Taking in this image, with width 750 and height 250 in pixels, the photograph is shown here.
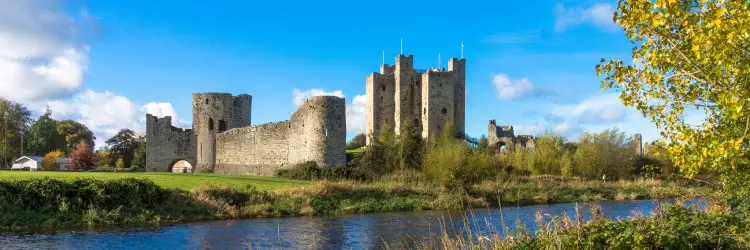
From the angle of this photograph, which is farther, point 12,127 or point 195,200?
point 12,127

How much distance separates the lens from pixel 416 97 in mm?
47688

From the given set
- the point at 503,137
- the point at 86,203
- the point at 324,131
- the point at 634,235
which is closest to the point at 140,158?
Answer: the point at 324,131

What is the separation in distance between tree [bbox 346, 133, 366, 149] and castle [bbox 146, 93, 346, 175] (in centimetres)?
2338

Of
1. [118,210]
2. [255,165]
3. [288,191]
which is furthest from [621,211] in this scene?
[255,165]

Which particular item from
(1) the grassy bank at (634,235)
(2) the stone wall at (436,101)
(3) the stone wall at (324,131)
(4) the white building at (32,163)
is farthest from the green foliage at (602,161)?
(4) the white building at (32,163)

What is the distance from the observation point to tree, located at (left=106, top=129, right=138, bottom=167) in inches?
2160

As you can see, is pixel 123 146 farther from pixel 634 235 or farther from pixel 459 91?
pixel 634 235

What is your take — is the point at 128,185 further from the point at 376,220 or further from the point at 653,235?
the point at 653,235

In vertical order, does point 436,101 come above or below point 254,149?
above

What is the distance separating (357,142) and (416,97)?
2072cm

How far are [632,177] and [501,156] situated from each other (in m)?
7.79

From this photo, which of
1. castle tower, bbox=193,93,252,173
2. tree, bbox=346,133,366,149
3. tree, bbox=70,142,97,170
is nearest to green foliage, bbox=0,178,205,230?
castle tower, bbox=193,93,252,173

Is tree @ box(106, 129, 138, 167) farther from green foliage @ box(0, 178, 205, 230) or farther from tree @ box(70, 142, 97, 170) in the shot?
green foliage @ box(0, 178, 205, 230)

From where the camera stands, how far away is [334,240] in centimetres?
1364
